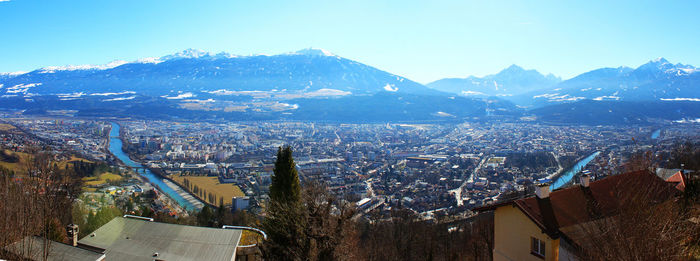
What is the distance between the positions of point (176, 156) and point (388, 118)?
64007 mm

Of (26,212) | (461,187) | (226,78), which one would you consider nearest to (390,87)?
(226,78)

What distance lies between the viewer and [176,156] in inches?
1725

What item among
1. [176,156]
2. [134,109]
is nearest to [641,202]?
[176,156]

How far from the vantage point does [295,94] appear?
13788 centimetres

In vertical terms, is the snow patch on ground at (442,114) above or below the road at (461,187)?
above

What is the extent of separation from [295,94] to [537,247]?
133205 mm

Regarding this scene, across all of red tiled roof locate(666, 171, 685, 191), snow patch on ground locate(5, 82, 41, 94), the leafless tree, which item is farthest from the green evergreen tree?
snow patch on ground locate(5, 82, 41, 94)

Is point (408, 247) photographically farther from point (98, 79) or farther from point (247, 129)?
point (98, 79)

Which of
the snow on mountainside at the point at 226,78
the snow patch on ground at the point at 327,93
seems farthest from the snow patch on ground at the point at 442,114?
the snow on mountainside at the point at 226,78

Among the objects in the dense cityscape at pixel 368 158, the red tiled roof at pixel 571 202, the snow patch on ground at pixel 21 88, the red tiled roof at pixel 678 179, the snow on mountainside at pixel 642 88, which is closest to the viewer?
the red tiled roof at pixel 571 202

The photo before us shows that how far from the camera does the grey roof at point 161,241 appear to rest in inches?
337

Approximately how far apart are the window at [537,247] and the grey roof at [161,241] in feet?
20.0

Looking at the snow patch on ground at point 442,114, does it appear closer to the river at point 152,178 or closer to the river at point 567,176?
the river at point 567,176

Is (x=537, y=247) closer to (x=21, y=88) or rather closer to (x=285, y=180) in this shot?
(x=285, y=180)
